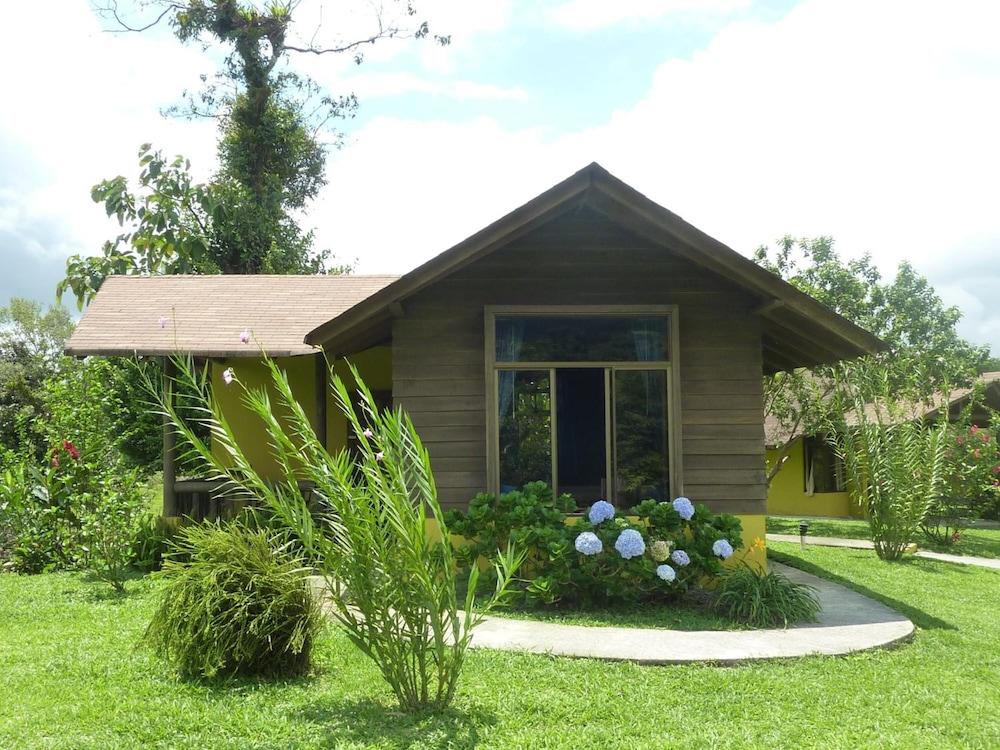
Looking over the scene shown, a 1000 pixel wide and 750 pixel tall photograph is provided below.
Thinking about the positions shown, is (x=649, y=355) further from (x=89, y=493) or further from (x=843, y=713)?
(x=89, y=493)

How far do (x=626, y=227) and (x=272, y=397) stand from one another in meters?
6.33

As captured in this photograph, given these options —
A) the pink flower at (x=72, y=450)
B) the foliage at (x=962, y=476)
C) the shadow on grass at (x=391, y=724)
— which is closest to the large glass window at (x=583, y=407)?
the shadow on grass at (x=391, y=724)

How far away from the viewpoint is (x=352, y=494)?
15.1ft

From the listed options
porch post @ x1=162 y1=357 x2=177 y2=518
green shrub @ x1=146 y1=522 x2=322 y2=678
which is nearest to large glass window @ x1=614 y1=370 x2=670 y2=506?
green shrub @ x1=146 y1=522 x2=322 y2=678

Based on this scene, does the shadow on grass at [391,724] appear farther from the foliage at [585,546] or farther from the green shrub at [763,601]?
the green shrub at [763,601]

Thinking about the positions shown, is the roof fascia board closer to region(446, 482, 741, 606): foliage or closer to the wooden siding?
the wooden siding

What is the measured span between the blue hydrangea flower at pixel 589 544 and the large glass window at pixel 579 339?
2.04 meters

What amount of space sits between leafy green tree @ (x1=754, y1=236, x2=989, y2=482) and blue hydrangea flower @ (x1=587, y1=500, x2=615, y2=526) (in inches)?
488

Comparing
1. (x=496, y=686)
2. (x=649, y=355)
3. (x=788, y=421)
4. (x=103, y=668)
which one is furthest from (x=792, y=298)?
(x=788, y=421)

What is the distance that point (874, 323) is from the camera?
869 inches

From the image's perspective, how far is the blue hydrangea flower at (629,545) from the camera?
25.0ft

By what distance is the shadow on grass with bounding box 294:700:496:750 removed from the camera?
4.54 meters

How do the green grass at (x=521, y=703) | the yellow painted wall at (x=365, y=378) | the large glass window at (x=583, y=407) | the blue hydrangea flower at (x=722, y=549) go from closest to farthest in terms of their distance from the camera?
the green grass at (x=521, y=703)
the blue hydrangea flower at (x=722, y=549)
the large glass window at (x=583, y=407)
the yellow painted wall at (x=365, y=378)

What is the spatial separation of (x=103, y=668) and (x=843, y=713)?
485cm
